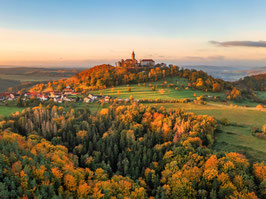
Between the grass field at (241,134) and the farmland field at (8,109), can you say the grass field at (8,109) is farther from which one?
the grass field at (241,134)

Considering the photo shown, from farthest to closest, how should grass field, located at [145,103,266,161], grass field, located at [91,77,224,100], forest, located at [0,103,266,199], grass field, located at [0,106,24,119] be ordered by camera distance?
1. grass field, located at [91,77,224,100]
2. grass field, located at [0,106,24,119]
3. grass field, located at [145,103,266,161]
4. forest, located at [0,103,266,199]

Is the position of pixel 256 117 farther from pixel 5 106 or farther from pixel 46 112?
pixel 5 106

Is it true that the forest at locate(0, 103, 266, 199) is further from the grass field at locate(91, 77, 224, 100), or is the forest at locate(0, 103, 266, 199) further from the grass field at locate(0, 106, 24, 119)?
the grass field at locate(91, 77, 224, 100)

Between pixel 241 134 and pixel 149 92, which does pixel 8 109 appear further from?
pixel 241 134

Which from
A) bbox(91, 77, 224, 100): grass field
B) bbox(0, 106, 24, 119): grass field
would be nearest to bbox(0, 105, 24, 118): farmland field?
bbox(0, 106, 24, 119): grass field

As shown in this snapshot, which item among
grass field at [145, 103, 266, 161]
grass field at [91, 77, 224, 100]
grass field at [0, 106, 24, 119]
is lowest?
grass field at [145, 103, 266, 161]

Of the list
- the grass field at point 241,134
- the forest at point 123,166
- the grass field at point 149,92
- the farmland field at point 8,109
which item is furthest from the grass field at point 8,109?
the grass field at point 241,134

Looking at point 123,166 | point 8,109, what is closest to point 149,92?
point 8,109

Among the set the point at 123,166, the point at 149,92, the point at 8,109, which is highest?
the point at 149,92
